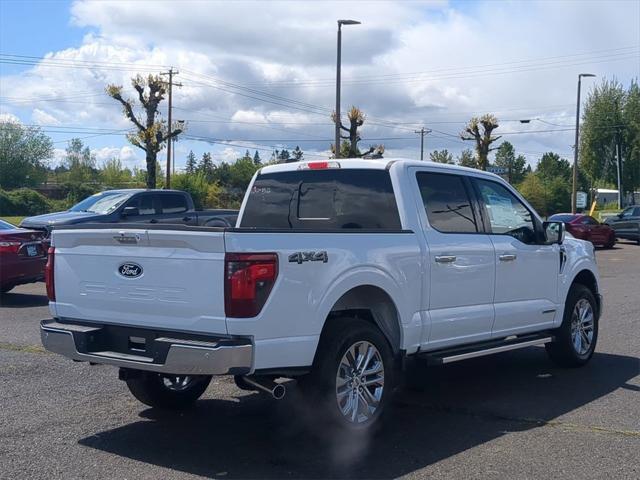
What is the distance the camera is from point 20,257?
13742 mm

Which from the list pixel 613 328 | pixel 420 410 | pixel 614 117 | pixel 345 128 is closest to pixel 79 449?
pixel 420 410

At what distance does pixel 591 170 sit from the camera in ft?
223

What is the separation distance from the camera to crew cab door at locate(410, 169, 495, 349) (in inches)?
263

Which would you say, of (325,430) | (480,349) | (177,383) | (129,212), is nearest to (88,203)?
(129,212)

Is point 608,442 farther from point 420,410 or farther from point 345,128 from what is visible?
point 345,128

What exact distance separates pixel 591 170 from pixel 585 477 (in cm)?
6638

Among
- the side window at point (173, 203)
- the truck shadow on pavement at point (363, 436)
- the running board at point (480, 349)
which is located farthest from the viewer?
the side window at point (173, 203)

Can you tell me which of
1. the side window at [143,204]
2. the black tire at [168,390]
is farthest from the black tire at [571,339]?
the side window at [143,204]

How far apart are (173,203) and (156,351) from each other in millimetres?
14985

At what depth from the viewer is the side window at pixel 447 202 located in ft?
22.8

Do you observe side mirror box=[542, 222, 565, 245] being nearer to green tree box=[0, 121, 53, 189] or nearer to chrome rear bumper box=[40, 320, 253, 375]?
chrome rear bumper box=[40, 320, 253, 375]

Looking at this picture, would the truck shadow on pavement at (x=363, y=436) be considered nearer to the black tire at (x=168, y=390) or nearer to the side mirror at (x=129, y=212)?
the black tire at (x=168, y=390)

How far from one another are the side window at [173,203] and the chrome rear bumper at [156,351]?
13.8m

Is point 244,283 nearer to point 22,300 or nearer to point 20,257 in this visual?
point 20,257
